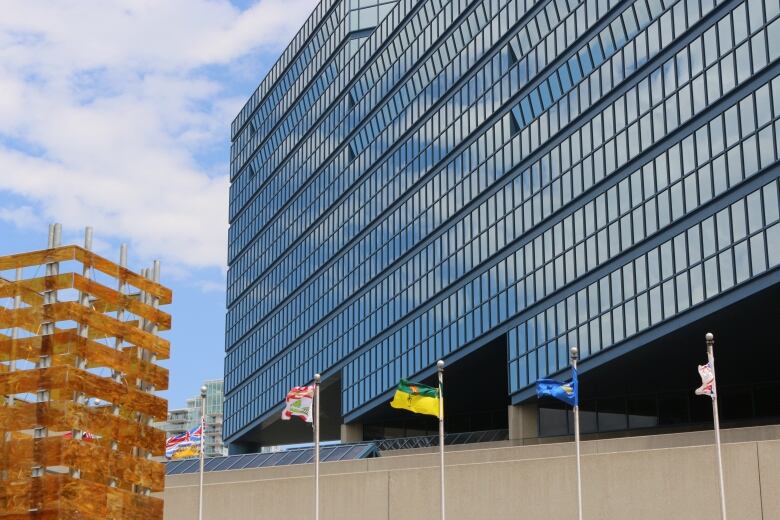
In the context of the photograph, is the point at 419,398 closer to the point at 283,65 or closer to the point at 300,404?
the point at 300,404

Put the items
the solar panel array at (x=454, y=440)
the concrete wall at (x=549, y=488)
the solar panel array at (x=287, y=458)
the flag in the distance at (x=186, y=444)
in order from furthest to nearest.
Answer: the solar panel array at (x=454, y=440), the solar panel array at (x=287, y=458), the flag in the distance at (x=186, y=444), the concrete wall at (x=549, y=488)

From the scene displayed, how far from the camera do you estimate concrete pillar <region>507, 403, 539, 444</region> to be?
7394 centimetres

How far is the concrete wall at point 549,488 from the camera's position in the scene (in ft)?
144

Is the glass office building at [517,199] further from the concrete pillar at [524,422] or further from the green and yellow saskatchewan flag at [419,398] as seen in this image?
the green and yellow saskatchewan flag at [419,398]

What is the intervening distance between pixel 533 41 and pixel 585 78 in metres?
6.38

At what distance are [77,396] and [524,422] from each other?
1743 inches

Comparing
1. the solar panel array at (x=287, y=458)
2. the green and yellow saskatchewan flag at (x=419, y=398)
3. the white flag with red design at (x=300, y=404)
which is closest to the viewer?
the green and yellow saskatchewan flag at (x=419, y=398)

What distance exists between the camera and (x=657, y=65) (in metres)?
65.2

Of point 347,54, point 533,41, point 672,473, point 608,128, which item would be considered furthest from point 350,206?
point 672,473

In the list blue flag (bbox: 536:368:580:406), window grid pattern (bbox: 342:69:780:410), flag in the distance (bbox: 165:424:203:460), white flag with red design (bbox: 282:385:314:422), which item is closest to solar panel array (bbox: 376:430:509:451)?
window grid pattern (bbox: 342:69:780:410)

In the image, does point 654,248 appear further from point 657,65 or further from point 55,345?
point 55,345

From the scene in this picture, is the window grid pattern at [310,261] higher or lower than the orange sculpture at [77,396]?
higher

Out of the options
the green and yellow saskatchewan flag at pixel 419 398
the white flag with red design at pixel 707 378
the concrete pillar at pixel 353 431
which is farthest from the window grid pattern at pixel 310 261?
the white flag with red design at pixel 707 378

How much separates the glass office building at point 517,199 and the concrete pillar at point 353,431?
99 centimetres
